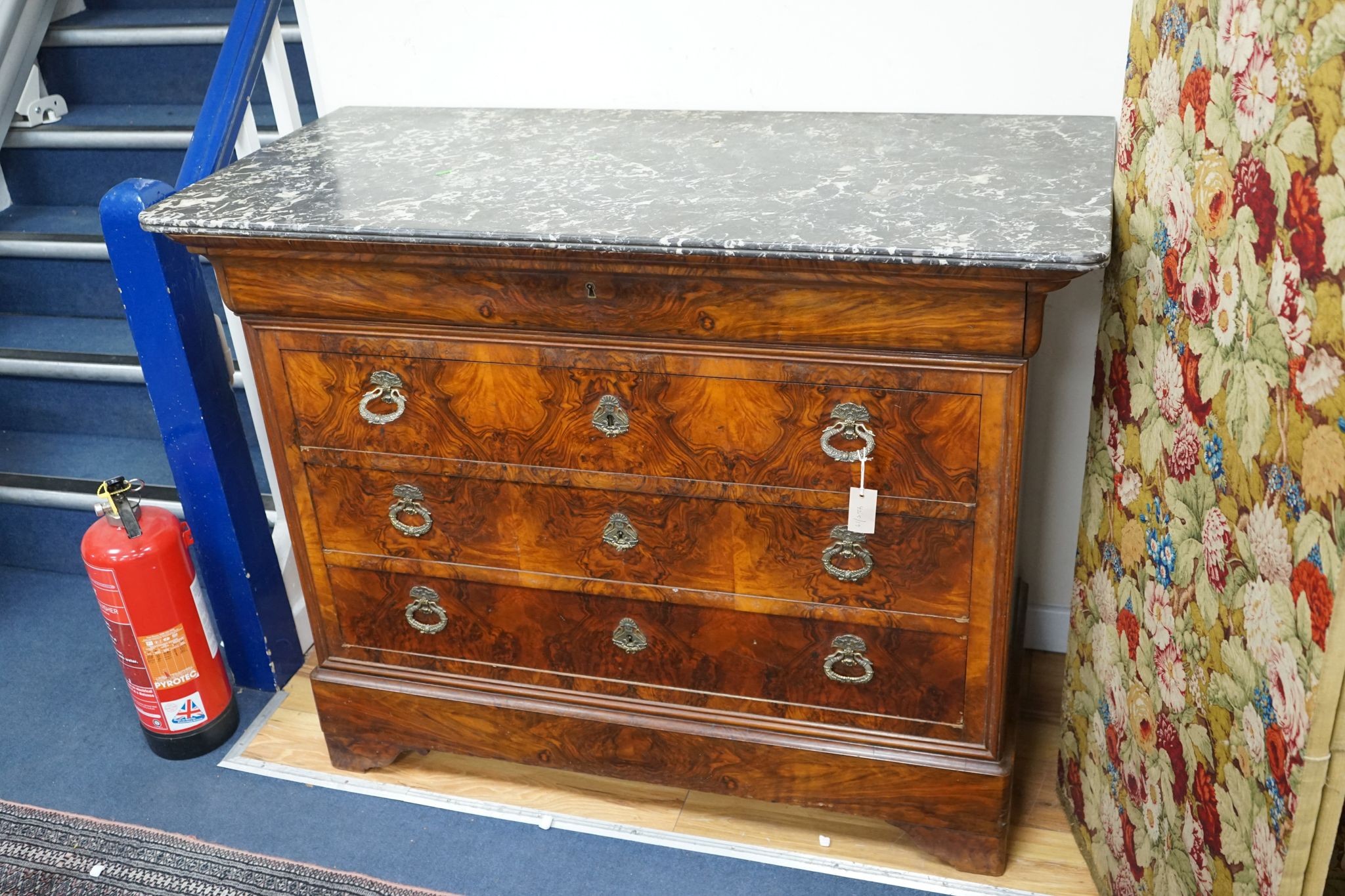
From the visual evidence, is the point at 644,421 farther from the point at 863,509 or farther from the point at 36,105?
the point at 36,105

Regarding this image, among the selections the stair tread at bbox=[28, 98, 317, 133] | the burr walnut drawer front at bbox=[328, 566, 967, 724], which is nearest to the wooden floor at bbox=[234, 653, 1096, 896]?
the burr walnut drawer front at bbox=[328, 566, 967, 724]

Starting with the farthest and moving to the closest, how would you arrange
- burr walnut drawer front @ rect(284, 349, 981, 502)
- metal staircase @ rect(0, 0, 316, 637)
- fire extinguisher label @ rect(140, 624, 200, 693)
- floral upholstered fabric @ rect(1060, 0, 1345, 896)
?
1. metal staircase @ rect(0, 0, 316, 637)
2. fire extinguisher label @ rect(140, 624, 200, 693)
3. burr walnut drawer front @ rect(284, 349, 981, 502)
4. floral upholstered fabric @ rect(1060, 0, 1345, 896)

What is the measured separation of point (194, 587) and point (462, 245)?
0.96 m

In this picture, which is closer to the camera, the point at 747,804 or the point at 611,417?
the point at 611,417

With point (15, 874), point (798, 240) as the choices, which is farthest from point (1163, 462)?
point (15, 874)

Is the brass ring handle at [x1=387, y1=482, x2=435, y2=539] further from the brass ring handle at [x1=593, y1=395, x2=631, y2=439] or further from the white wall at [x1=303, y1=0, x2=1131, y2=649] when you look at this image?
the white wall at [x1=303, y1=0, x2=1131, y2=649]

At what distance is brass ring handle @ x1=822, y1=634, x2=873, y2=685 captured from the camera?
5.63 ft

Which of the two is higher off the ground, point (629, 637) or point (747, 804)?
point (629, 637)

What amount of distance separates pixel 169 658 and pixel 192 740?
0.18 meters

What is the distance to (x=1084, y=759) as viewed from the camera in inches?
72.2

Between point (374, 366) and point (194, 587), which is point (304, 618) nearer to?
point (194, 587)

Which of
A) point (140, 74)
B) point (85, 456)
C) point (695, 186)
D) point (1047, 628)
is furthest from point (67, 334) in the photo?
point (1047, 628)

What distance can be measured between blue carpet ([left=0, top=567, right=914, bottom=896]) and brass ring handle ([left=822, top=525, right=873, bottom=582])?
0.54 meters

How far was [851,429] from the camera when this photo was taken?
1.55 m
